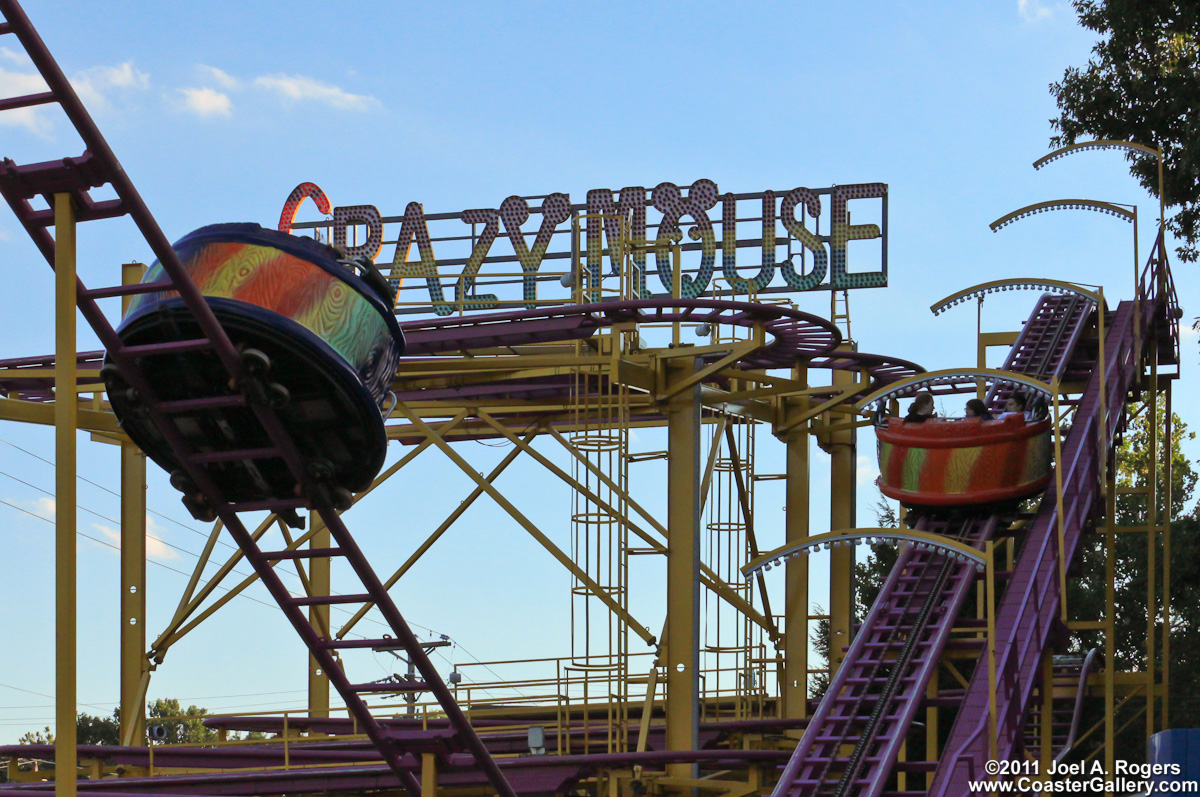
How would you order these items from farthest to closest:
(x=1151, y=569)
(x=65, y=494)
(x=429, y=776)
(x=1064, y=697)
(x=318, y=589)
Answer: (x=318, y=589)
(x=1151, y=569)
(x=1064, y=697)
(x=429, y=776)
(x=65, y=494)

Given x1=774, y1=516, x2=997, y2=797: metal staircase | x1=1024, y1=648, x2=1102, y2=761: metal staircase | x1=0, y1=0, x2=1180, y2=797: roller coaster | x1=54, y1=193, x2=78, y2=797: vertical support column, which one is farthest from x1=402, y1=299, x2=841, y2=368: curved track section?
x1=54, y1=193, x2=78, y2=797: vertical support column

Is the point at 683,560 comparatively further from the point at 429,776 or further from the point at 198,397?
the point at 198,397

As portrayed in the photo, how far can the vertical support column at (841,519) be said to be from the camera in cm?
2578

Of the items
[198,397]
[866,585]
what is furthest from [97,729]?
[198,397]

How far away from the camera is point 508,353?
2302cm

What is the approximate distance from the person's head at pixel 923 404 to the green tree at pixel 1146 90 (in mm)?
5519

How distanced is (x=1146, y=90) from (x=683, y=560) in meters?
10.8

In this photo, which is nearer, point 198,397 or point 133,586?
point 198,397

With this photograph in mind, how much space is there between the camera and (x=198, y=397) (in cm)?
1173

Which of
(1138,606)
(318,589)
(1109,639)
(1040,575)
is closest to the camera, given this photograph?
(1040,575)

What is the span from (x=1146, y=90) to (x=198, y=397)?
18.1 meters

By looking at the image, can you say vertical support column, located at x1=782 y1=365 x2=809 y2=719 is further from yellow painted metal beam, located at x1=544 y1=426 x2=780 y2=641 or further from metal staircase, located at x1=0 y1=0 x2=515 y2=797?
metal staircase, located at x1=0 y1=0 x2=515 y2=797

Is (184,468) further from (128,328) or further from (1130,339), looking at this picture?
(1130,339)

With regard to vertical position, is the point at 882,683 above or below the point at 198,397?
below
